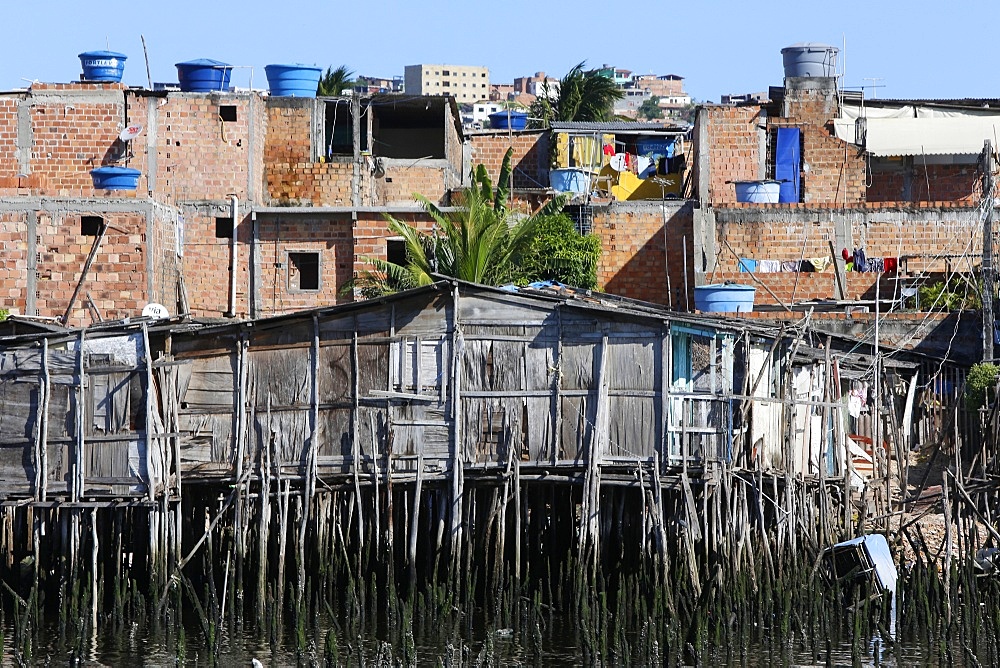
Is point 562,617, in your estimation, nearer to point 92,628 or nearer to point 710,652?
point 710,652

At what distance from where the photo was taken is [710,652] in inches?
575

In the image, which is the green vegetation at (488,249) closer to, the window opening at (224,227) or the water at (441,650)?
the window opening at (224,227)

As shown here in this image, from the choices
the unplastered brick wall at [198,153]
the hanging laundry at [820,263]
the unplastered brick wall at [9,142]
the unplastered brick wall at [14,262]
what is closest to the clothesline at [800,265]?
the hanging laundry at [820,263]

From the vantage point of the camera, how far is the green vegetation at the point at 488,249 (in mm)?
24375

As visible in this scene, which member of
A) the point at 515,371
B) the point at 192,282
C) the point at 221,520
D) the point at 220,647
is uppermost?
the point at 192,282

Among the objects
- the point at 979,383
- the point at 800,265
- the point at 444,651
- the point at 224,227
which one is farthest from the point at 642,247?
the point at 444,651

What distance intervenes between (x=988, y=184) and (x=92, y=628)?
53.5ft

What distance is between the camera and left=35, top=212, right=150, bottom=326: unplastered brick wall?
24094mm

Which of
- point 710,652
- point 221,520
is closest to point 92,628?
point 221,520

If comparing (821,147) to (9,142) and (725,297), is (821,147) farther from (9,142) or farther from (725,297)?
(9,142)

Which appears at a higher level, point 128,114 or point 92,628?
point 128,114

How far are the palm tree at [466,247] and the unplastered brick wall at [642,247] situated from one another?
7.04ft

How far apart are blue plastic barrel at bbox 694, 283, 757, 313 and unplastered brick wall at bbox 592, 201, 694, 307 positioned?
2863 mm

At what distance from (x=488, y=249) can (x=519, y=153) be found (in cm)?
987
